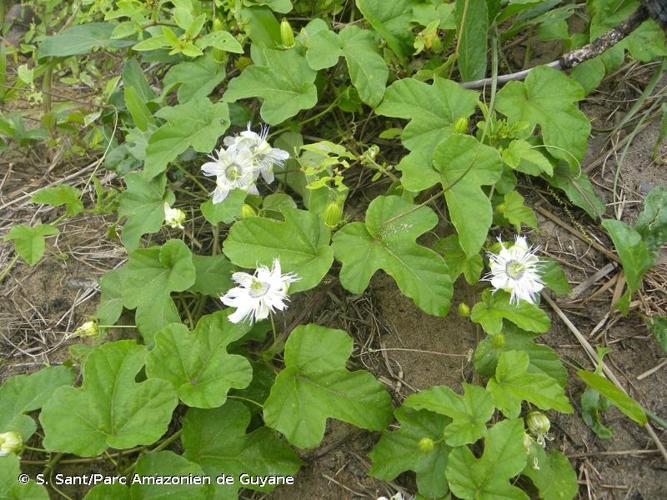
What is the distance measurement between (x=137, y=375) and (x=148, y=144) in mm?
685

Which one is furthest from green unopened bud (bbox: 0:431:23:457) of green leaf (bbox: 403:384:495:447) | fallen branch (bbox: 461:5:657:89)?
fallen branch (bbox: 461:5:657:89)

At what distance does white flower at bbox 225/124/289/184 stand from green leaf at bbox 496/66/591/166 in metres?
0.70

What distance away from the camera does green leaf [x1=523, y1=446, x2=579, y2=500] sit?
1.49 meters

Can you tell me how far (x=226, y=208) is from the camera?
1684 millimetres

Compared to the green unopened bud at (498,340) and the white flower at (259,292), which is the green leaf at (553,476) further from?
the white flower at (259,292)

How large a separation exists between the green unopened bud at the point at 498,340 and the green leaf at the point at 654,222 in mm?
606

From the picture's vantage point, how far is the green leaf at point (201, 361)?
145 centimetres

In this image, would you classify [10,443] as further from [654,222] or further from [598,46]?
[598,46]

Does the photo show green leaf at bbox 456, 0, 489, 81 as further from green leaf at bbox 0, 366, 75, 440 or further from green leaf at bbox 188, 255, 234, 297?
green leaf at bbox 0, 366, 75, 440

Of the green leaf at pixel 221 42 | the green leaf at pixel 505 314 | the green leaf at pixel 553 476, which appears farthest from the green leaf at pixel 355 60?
the green leaf at pixel 553 476

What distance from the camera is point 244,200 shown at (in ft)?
5.79

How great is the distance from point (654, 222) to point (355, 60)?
3.43 feet

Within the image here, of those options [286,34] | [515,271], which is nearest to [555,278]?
[515,271]

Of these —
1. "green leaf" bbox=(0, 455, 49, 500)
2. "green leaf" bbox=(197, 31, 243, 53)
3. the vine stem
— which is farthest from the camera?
"green leaf" bbox=(197, 31, 243, 53)
